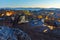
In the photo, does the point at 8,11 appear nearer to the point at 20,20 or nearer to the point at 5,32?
the point at 20,20

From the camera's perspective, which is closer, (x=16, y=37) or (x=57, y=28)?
(x=16, y=37)

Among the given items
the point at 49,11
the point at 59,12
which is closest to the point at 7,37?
the point at 59,12

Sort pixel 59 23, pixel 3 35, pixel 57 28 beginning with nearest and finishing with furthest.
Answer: pixel 3 35
pixel 57 28
pixel 59 23

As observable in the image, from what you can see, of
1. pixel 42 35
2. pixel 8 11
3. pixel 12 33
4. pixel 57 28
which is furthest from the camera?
pixel 8 11

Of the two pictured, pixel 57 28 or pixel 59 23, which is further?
pixel 59 23

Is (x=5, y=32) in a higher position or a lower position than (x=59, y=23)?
higher

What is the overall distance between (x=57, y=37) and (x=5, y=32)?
1349 millimetres

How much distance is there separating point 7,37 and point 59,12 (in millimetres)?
3276

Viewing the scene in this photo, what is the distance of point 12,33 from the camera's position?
141 centimetres

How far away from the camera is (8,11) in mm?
4809

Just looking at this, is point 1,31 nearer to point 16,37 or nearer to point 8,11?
point 16,37

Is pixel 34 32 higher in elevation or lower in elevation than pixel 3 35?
lower

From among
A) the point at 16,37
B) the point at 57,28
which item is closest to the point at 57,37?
the point at 57,28

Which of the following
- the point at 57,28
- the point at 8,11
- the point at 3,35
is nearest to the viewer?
the point at 3,35
